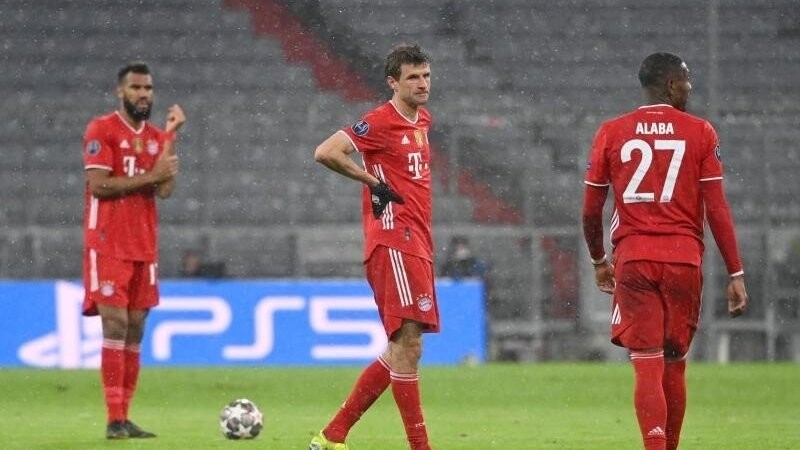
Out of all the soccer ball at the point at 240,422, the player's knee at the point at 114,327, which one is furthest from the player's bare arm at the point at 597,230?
the player's knee at the point at 114,327

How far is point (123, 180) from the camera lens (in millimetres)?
8180

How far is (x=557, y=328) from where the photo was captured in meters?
15.4

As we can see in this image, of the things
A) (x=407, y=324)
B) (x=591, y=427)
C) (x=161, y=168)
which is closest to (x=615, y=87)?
(x=591, y=427)

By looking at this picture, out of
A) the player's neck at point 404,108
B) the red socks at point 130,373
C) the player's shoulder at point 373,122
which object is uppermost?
the player's neck at point 404,108

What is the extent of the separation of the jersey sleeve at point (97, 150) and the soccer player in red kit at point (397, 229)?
2.00 metres

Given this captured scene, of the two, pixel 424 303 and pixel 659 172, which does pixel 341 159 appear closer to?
pixel 424 303

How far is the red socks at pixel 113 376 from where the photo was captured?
8.02m

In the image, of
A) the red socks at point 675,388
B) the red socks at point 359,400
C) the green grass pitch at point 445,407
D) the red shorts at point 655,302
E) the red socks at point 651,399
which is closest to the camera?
the red socks at point 651,399

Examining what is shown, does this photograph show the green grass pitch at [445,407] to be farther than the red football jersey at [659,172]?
Yes

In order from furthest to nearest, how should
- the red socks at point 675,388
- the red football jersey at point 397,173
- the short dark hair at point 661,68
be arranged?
the red football jersey at point 397,173 < the red socks at point 675,388 < the short dark hair at point 661,68

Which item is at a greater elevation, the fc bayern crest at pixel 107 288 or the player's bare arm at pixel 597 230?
the player's bare arm at pixel 597 230

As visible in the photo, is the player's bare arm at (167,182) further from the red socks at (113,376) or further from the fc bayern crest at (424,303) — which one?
the fc bayern crest at (424,303)

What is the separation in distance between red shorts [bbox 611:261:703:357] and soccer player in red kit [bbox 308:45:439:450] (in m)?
0.88

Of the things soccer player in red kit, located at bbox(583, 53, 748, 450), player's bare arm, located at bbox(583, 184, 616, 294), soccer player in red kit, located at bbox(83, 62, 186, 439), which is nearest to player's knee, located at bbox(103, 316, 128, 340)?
soccer player in red kit, located at bbox(83, 62, 186, 439)
